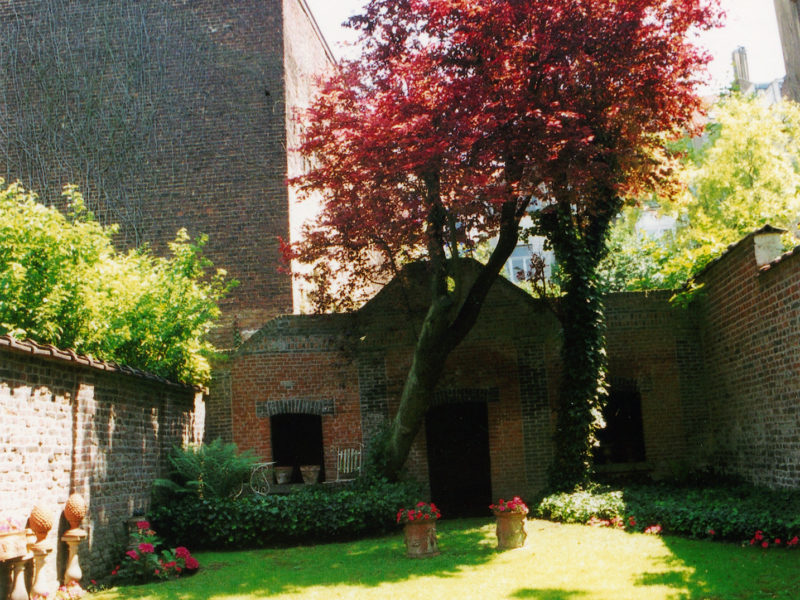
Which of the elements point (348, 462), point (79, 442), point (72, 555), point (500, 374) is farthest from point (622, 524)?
point (79, 442)

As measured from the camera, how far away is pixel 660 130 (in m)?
12.4

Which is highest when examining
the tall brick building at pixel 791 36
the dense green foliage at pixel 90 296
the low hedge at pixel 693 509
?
the tall brick building at pixel 791 36

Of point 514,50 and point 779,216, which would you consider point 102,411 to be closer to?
point 514,50

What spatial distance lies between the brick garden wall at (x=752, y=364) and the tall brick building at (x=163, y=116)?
29.5ft

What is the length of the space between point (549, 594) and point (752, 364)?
682cm

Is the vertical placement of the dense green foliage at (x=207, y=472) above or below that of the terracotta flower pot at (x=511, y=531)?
above

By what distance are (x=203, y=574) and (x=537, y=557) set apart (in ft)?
14.1

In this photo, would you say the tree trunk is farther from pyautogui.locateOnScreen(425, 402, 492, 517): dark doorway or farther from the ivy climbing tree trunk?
pyautogui.locateOnScreen(425, 402, 492, 517): dark doorway

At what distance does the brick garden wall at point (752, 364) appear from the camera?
1086 cm

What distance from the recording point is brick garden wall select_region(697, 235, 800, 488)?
428 inches

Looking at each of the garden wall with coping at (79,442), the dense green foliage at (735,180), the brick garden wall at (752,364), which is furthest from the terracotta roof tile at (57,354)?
the dense green foliage at (735,180)

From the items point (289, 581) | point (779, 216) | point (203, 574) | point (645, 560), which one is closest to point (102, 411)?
point (203, 574)

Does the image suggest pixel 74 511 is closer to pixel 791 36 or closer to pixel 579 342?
pixel 579 342

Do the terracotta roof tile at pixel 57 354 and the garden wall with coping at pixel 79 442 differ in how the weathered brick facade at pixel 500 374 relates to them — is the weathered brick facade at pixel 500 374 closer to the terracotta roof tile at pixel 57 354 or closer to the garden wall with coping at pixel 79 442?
the garden wall with coping at pixel 79 442
